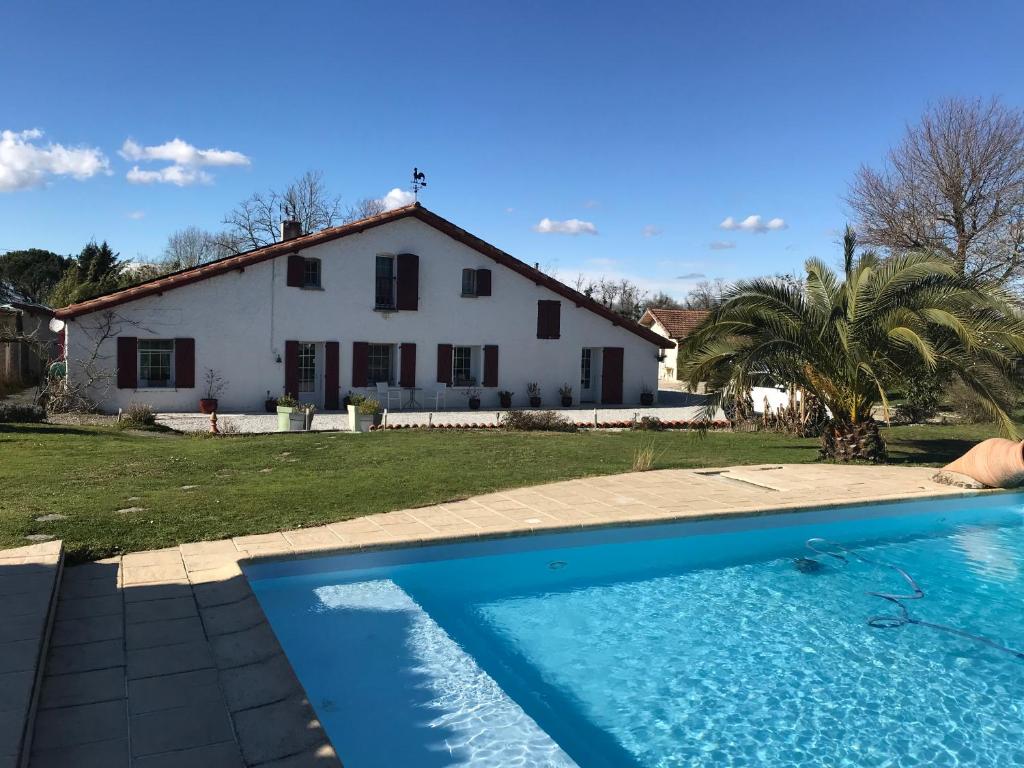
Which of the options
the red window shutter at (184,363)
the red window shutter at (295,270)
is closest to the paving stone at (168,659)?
the red window shutter at (184,363)

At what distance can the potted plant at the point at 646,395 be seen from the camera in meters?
25.9

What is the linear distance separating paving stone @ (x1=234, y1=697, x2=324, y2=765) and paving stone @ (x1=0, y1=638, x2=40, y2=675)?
1067mm

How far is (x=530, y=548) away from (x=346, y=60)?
13.0m

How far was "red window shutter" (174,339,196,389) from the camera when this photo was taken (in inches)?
770

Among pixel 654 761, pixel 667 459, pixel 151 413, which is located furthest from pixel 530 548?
pixel 151 413

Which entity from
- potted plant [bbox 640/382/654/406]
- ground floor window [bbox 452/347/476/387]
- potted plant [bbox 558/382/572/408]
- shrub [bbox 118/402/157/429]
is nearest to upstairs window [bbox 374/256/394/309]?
ground floor window [bbox 452/347/476/387]

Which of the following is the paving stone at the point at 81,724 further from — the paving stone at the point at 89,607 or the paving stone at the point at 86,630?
the paving stone at the point at 89,607

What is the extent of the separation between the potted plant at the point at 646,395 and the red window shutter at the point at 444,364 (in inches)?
278

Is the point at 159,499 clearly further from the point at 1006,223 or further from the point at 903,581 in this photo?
the point at 1006,223

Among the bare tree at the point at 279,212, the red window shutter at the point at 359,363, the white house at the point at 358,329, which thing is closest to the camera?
the white house at the point at 358,329

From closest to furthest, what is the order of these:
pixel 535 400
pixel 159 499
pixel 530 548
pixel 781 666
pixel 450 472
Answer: pixel 781 666 → pixel 530 548 → pixel 159 499 → pixel 450 472 → pixel 535 400

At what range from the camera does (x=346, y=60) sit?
1616 cm

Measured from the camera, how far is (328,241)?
2130cm

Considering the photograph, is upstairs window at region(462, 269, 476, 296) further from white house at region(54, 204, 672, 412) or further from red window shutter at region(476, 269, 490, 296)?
red window shutter at region(476, 269, 490, 296)
